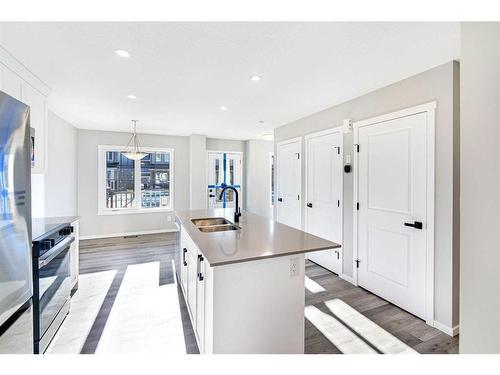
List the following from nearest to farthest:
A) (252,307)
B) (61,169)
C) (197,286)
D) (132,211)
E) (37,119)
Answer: (252,307), (197,286), (37,119), (61,169), (132,211)

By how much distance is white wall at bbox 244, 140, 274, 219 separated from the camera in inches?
256

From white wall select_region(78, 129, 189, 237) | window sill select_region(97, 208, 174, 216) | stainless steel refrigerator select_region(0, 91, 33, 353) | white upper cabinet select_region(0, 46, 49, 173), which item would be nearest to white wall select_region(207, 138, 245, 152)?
white wall select_region(78, 129, 189, 237)

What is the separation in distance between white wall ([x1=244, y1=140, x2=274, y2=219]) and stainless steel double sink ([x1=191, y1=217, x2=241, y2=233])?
149 inches

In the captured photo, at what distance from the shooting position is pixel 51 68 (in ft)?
7.33

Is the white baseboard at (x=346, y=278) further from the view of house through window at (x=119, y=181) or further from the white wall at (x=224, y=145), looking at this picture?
the view of house through window at (x=119, y=181)

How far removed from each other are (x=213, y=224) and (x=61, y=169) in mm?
3360

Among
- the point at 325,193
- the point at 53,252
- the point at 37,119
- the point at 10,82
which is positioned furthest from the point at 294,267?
the point at 37,119

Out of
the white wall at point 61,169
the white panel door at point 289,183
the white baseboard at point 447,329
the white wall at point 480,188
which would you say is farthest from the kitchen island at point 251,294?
the white wall at point 61,169

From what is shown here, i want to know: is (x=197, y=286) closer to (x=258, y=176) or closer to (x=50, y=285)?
(x=50, y=285)

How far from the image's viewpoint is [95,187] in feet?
17.4

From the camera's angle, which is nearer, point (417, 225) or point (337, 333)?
point (337, 333)
